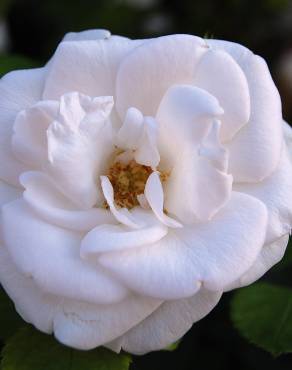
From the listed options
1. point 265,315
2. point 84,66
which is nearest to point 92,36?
point 84,66

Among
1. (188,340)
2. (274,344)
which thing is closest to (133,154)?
(274,344)

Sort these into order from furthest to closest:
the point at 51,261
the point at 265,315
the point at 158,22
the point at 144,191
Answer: the point at 158,22 → the point at 265,315 → the point at 144,191 → the point at 51,261

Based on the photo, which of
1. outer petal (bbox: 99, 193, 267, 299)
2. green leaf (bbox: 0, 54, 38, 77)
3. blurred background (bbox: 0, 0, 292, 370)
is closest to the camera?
outer petal (bbox: 99, 193, 267, 299)

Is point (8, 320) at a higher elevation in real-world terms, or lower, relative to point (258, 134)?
lower

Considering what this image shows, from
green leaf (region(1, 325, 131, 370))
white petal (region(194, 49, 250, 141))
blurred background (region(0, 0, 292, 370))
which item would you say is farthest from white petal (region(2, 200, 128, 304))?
blurred background (region(0, 0, 292, 370))

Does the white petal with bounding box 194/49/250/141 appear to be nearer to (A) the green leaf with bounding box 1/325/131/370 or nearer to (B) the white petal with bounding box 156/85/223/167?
(B) the white petal with bounding box 156/85/223/167

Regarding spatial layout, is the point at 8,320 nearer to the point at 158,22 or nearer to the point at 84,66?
the point at 84,66

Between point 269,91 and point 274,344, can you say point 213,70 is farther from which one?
point 274,344
